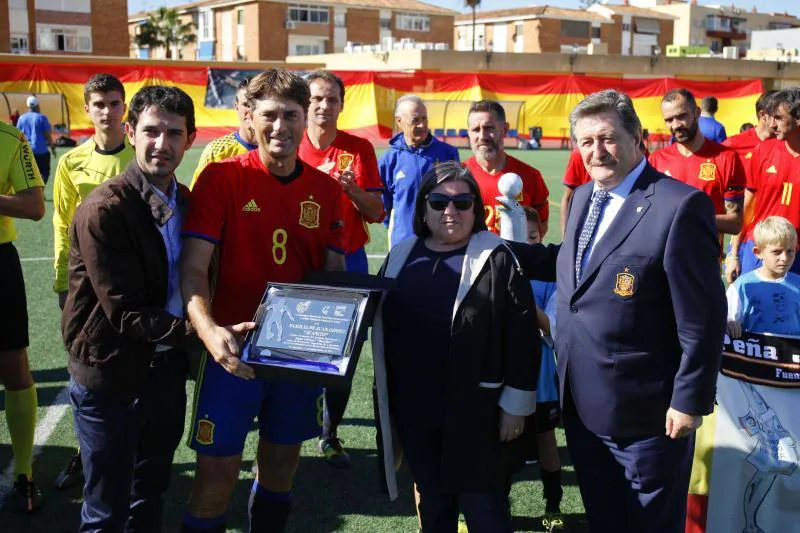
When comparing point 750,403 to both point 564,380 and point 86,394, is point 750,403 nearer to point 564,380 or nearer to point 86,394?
point 564,380

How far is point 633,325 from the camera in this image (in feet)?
9.80

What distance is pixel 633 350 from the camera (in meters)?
3.02

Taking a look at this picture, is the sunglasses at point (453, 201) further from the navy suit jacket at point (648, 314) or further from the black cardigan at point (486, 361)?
the navy suit jacket at point (648, 314)

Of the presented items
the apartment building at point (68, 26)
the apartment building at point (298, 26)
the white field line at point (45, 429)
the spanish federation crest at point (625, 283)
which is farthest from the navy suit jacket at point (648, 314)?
the apartment building at point (298, 26)

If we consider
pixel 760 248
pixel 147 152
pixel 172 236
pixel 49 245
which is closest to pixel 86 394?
pixel 172 236

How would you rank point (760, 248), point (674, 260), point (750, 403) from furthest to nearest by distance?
1. point (760, 248)
2. point (750, 403)
3. point (674, 260)

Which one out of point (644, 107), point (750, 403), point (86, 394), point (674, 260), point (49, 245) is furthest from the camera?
point (644, 107)

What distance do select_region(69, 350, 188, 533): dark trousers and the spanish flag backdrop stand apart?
26.3 metres

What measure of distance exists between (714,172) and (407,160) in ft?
8.06

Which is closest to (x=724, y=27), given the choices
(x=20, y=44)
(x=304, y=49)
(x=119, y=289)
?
(x=304, y=49)

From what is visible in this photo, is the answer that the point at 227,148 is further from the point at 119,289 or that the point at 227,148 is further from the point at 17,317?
the point at 119,289

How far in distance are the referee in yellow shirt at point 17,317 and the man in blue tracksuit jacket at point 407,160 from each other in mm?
2617

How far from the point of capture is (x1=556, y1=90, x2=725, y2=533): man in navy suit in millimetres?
2889

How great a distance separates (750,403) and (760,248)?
3.51ft
